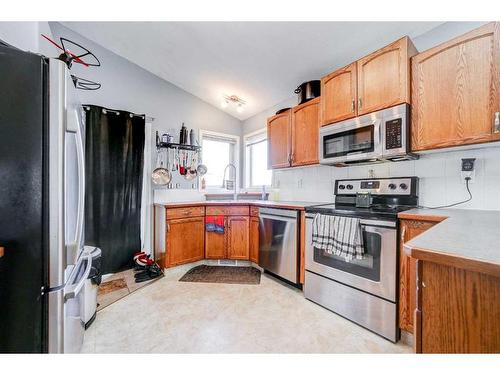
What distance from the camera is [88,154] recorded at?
2541mm

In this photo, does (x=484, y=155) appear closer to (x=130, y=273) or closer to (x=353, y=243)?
(x=353, y=243)

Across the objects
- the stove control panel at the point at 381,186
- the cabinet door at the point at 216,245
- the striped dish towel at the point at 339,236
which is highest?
the stove control panel at the point at 381,186

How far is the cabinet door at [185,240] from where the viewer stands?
267cm

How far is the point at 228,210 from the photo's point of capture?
2.91 metres

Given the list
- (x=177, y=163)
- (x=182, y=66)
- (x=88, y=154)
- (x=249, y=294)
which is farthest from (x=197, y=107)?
(x=249, y=294)

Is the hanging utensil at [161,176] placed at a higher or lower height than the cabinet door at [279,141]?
lower

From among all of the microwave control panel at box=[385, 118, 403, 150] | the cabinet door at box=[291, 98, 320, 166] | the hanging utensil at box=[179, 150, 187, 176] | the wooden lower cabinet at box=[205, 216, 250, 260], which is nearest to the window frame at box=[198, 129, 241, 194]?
the hanging utensil at box=[179, 150, 187, 176]

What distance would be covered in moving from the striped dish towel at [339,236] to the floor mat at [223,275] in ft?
3.39

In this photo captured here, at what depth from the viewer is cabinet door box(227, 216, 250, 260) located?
113 inches

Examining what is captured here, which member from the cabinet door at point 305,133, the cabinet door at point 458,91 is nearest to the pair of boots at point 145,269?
the cabinet door at point 305,133

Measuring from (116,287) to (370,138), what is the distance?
3.03 m

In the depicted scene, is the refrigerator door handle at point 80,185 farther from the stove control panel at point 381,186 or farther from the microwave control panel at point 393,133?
the stove control panel at point 381,186

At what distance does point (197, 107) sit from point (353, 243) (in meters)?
3.16

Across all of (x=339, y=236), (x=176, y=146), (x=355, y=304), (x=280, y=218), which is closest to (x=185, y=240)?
(x=280, y=218)
